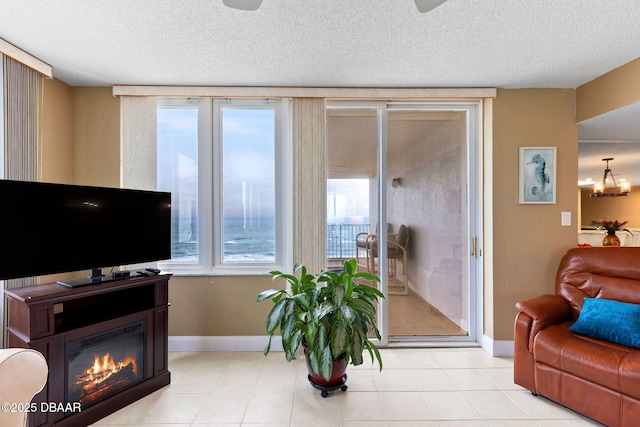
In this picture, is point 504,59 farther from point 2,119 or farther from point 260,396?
point 2,119

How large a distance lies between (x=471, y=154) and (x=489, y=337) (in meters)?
1.85

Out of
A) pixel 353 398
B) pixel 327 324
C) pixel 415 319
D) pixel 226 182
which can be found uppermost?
pixel 226 182

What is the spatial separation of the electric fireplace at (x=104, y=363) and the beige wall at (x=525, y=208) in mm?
3144

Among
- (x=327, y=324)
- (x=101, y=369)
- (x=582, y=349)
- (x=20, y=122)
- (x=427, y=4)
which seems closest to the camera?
(x=427, y=4)

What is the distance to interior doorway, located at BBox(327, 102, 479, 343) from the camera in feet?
10.0

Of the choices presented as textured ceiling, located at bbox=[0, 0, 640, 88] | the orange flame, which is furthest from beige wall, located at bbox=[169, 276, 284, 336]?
textured ceiling, located at bbox=[0, 0, 640, 88]

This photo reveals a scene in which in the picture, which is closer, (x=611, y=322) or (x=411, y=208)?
(x=611, y=322)

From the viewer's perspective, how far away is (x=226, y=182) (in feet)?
9.83

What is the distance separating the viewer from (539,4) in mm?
1739

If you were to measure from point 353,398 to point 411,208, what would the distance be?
1842mm

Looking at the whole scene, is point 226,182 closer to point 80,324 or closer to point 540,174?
point 80,324

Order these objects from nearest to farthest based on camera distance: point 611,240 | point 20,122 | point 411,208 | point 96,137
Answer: point 20,122, point 96,137, point 411,208, point 611,240

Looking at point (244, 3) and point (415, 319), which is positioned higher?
point (244, 3)

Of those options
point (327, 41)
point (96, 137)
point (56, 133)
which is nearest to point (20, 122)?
point (56, 133)
